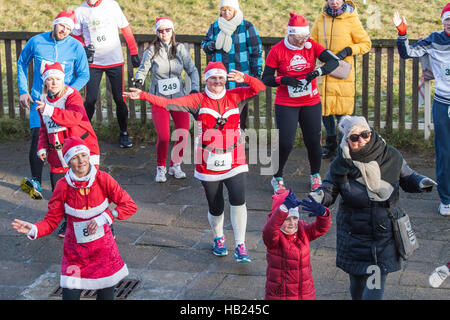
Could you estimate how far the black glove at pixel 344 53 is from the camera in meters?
9.88

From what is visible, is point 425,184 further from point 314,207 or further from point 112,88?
point 112,88

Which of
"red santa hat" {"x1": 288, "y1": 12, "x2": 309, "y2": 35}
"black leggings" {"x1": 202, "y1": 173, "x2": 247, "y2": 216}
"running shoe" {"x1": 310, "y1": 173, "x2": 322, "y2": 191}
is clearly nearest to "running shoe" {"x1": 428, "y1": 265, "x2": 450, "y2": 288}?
"black leggings" {"x1": 202, "y1": 173, "x2": 247, "y2": 216}

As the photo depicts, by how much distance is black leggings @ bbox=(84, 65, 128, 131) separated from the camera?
10883 millimetres

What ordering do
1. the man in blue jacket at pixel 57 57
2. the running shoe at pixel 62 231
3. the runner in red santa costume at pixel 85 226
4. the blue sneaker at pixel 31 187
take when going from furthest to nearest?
the blue sneaker at pixel 31 187 < the man in blue jacket at pixel 57 57 < the running shoe at pixel 62 231 < the runner in red santa costume at pixel 85 226

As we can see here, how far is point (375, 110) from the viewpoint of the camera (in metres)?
11.2

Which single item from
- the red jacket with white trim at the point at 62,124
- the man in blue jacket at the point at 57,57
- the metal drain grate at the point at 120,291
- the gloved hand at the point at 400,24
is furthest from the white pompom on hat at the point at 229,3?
the metal drain grate at the point at 120,291

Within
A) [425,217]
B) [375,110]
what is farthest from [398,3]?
[425,217]

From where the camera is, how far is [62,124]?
800 cm

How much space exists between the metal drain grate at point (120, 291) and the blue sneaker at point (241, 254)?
956 mm

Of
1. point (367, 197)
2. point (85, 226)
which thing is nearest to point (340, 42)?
point (367, 197)

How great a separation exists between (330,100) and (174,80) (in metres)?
1.95

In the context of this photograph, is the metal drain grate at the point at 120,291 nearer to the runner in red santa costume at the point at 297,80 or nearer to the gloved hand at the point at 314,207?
the gloved hand at the point at 314,207

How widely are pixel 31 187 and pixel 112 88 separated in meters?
2.18

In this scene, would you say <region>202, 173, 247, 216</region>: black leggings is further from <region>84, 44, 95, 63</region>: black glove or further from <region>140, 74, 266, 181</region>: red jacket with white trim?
<region>84, 44, 95, 63</region>: black glove
